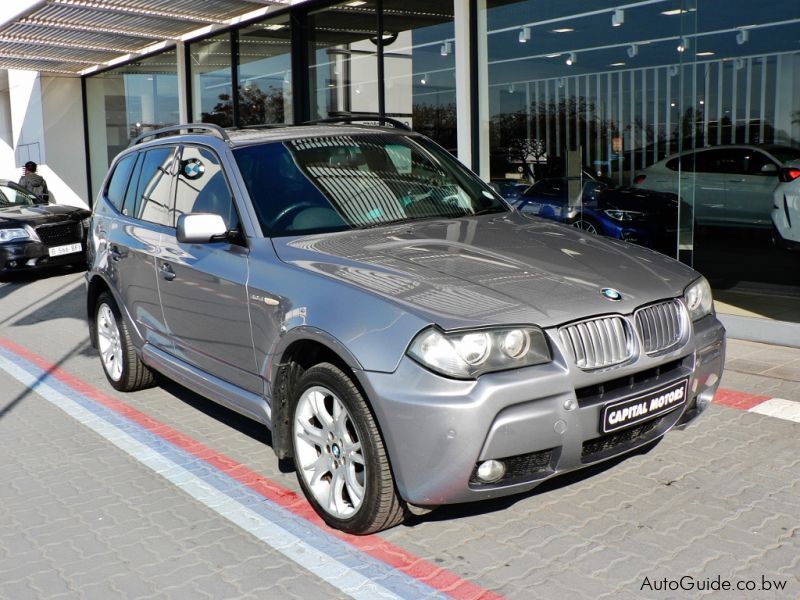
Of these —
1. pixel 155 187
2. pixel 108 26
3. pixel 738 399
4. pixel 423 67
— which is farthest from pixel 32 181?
pixel 738 399

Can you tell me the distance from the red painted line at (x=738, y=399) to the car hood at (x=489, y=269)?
169cm

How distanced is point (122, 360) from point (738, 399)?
4301 millimetres

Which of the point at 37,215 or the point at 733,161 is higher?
the point at 733,161

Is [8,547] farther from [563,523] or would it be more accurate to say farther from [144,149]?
[144,149]

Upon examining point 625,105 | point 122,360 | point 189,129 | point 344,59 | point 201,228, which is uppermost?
point 344,59

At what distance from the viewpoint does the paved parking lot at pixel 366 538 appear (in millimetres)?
3402

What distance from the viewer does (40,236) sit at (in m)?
13.0

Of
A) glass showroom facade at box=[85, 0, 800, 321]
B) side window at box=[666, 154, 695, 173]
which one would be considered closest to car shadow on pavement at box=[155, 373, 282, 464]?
glass showroom facade at box=[85, 0, 800, 321]

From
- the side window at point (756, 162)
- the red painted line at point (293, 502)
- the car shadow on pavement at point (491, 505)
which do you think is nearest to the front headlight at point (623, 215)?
the side window at point (756, 162)

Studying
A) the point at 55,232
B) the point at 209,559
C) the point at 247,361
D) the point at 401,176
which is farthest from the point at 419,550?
the point at 55,232

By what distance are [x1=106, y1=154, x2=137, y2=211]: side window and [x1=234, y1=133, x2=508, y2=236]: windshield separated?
1.84m

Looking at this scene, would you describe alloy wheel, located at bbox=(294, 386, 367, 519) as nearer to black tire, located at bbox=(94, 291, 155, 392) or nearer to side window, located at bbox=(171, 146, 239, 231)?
side window, located at bbox=(171, 146, 239, 231)

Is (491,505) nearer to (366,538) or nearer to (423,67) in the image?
(366,538)

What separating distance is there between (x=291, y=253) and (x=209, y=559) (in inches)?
56.8
